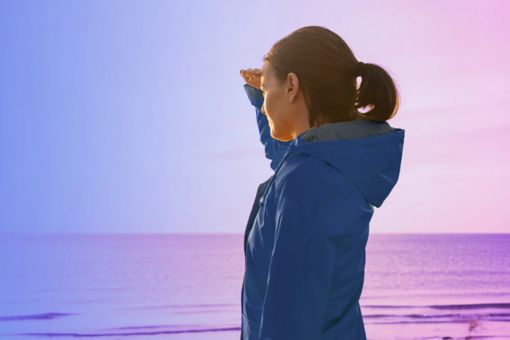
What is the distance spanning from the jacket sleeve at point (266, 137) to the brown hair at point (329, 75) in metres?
0.52

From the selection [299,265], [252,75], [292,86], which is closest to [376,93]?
[292,86]

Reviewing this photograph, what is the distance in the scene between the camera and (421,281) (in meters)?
27.4

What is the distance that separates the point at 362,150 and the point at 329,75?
0.16 meters

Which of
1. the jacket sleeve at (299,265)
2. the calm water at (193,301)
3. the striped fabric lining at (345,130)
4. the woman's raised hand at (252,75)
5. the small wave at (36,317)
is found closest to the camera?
the jacket sleeve at (299,265)

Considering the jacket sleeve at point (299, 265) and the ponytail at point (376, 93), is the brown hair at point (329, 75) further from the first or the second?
the jacket sleeve at point (299, 265)

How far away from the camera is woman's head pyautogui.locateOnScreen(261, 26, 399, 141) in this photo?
4.50 feet

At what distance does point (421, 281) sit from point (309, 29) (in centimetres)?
2710

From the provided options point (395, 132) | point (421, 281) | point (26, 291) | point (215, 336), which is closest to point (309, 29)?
point (395, 132)

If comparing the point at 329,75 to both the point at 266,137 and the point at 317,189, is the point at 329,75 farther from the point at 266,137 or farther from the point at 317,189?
the point at 266,137

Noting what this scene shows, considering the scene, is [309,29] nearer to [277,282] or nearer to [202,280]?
A: [277,282]

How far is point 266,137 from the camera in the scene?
2033 mm

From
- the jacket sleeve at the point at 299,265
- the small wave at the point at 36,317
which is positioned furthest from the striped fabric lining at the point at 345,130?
the small wave at the point at 36,317

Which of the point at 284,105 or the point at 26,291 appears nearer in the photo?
the point at 284,105

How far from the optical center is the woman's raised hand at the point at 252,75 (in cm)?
197
